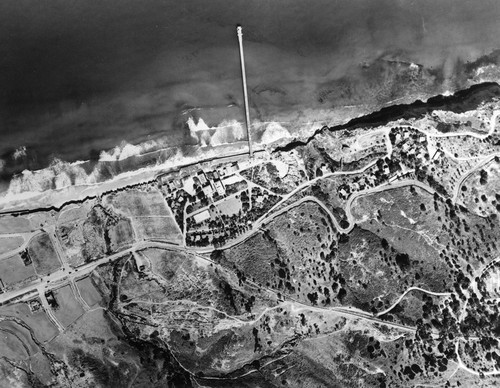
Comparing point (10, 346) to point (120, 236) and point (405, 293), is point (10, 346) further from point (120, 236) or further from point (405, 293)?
point (405, 293)

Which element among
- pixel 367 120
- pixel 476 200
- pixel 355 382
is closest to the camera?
pixel 355 382

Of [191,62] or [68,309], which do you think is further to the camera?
[191,62]

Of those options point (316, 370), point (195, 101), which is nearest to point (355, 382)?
point (316, 370)

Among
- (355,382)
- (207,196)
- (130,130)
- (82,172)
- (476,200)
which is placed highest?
(130,130)

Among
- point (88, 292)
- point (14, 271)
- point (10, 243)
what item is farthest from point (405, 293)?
point (10, 243)

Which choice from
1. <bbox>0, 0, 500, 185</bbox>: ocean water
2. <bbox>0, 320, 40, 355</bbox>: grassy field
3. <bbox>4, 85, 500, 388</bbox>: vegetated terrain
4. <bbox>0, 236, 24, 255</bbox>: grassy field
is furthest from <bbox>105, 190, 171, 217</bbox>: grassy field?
<bbox>0, 320, 40, 355</bbox>: grassy field

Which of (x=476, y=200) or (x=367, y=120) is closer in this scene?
(x=476, y=200)

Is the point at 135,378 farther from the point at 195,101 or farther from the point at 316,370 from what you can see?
the point at 195,101
